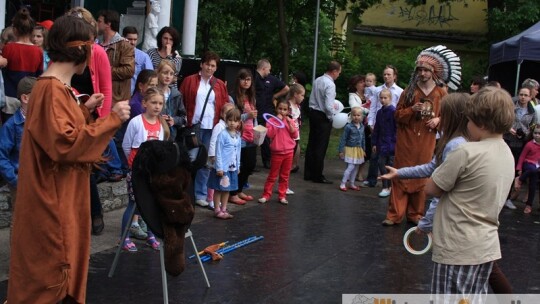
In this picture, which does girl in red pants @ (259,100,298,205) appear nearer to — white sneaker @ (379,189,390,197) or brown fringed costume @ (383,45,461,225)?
brown fringed costume @ (383,45,461,225)

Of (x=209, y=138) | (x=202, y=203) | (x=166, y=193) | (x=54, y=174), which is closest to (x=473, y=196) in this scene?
(x=166, y=193)

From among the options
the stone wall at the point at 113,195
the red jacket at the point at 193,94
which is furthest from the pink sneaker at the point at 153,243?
the red jacket at the point at 193,94

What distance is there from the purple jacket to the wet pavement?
1.36 metres

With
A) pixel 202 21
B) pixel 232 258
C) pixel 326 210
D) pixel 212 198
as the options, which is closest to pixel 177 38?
pixel 212 198

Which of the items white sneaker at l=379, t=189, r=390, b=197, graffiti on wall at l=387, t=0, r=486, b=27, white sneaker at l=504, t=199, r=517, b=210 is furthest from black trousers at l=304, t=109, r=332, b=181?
graffiti on wall at l=387, t=0, r=486, b=27

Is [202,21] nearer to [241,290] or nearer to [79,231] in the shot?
[241,290]

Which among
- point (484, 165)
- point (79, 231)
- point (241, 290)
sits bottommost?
point (241, 290)

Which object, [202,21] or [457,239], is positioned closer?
[457,239]

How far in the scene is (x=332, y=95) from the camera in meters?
12.0

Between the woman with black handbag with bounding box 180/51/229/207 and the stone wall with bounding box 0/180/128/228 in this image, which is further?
the woman with black handbag with bounding box 180/51/229/207

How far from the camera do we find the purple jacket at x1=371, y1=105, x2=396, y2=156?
11.1 meters

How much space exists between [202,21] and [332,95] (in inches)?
369

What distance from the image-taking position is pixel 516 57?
47.6ft

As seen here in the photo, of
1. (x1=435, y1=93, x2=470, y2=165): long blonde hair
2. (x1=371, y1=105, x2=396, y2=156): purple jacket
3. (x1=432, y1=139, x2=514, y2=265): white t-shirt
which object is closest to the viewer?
(x1=432, y1=139, x2=514, y2=265): white t-shirt
